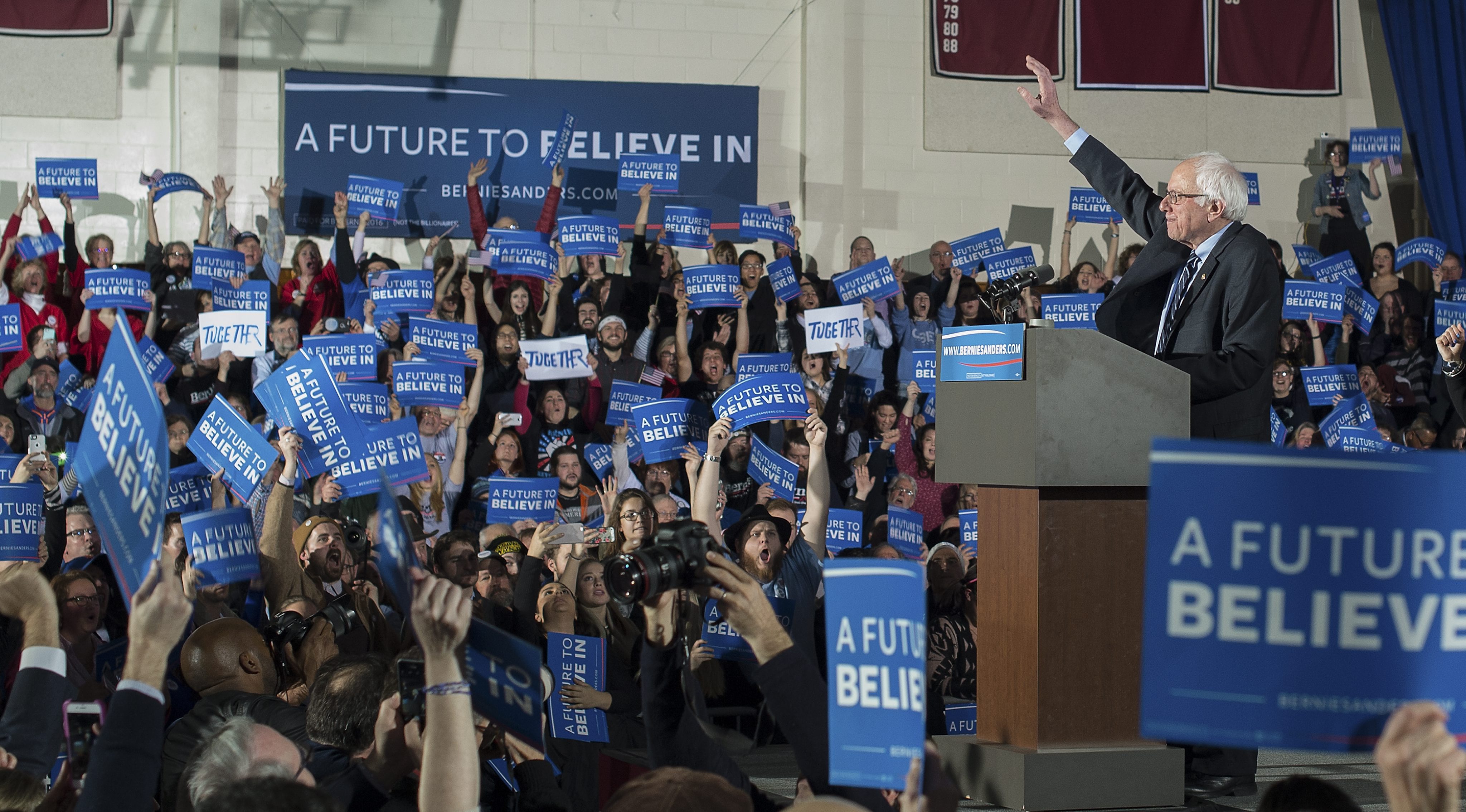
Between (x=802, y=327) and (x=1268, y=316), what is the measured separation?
17.7ft

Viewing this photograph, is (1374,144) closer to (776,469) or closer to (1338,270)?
(1338,270)

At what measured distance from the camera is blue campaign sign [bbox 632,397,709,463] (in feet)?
19.8

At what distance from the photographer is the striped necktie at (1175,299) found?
10.2 feet

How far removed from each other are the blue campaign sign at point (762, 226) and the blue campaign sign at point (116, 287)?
3477mm

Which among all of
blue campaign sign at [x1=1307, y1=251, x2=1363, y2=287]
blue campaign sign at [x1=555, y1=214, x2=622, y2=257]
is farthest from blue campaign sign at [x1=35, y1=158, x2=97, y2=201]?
blue campaign sign at [x1=1307, y1=251, x2=1363, y2=287]

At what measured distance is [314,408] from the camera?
16.4 ft

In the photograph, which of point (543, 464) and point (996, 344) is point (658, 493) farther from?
point (996, 344)

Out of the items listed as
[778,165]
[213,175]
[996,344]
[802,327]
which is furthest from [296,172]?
[996,344]

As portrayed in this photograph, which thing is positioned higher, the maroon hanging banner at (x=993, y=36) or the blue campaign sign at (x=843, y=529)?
the maroon hanging banner at (x=993, y=36)

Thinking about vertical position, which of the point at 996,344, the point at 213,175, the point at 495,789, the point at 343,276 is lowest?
the point at 495,789

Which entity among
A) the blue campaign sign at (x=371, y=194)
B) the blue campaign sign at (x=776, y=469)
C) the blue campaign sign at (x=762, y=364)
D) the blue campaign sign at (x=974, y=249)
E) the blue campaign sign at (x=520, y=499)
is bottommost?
the blue campaign sign at (x=520, y=499)

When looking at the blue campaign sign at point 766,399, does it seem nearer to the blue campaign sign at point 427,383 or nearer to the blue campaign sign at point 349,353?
the blue campaign sign at point 427,383

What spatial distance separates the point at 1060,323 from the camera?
7055 millimetres

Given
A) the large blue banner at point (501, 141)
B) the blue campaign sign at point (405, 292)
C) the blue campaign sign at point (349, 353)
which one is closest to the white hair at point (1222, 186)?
the blue campaign sign at point (349, 353)
